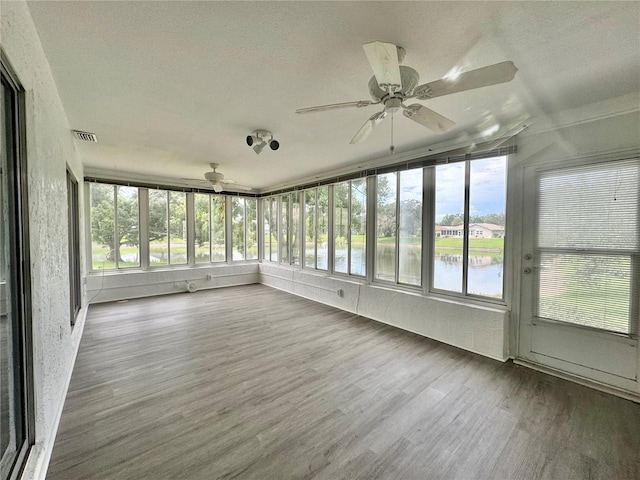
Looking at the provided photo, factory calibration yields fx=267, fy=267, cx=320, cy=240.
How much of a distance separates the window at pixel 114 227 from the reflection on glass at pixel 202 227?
3.91ft

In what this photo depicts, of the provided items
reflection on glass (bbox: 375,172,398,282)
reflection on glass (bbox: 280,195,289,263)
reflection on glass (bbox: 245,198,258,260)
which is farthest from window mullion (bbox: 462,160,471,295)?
reflection on glass (bbox: 245,198,258,260)

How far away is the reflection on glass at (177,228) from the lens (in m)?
6.05

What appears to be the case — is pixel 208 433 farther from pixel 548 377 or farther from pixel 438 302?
pixel 548 377

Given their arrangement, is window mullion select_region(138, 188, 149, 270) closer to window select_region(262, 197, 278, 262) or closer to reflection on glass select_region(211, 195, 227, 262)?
reflection on glass select_region(211, 195, 227, 262)

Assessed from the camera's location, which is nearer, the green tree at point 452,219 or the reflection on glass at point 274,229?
the green tree at point 452,219

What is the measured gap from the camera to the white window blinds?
7.51ft

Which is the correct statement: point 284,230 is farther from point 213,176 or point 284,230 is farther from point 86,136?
point 86,136

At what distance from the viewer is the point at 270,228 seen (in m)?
7.11

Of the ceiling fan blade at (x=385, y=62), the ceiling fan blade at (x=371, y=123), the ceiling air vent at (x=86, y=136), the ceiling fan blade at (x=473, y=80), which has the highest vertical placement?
the ceiling air vent at (x=86, y=136)

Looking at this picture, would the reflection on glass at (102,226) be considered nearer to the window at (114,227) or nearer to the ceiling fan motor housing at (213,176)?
the window at (114,227)

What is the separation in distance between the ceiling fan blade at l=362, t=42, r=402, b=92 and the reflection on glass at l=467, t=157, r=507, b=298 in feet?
7.20

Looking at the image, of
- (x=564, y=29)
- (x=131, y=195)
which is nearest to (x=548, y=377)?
(x=564, y=29)

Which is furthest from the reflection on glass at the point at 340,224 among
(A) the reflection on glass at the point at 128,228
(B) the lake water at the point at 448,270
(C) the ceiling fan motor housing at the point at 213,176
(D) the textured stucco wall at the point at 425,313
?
(A) the reflection on glass at the point at 128,228

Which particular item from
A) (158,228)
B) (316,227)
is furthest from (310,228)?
(158,228)
